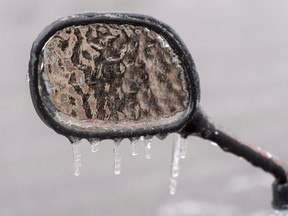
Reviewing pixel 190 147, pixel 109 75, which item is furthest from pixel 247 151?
pixel 190 147

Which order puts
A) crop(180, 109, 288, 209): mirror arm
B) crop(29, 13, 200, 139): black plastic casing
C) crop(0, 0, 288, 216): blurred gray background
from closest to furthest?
crop(29, 13, 200, 139): black plastic casing
crop(180, 109, 288, 209): mirror arm
crop(0, 0, 288, 216): blurred gray background

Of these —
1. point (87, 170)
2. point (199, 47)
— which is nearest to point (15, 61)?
point (199, 47)

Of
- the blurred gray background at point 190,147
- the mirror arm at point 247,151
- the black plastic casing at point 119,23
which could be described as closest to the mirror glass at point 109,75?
the black plastic casing at point 119,23

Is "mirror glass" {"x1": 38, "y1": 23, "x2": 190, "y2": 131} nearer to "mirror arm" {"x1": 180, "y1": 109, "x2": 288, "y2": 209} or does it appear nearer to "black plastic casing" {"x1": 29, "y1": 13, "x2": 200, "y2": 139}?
"black plastic casing" {"x1": 29, "y1": 13, "x2": 200, "y2": 139}

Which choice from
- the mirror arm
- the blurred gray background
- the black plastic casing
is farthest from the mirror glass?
the blurred gray background

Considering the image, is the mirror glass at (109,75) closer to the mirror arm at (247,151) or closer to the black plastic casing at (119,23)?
the black plastic casing at (119,23)
